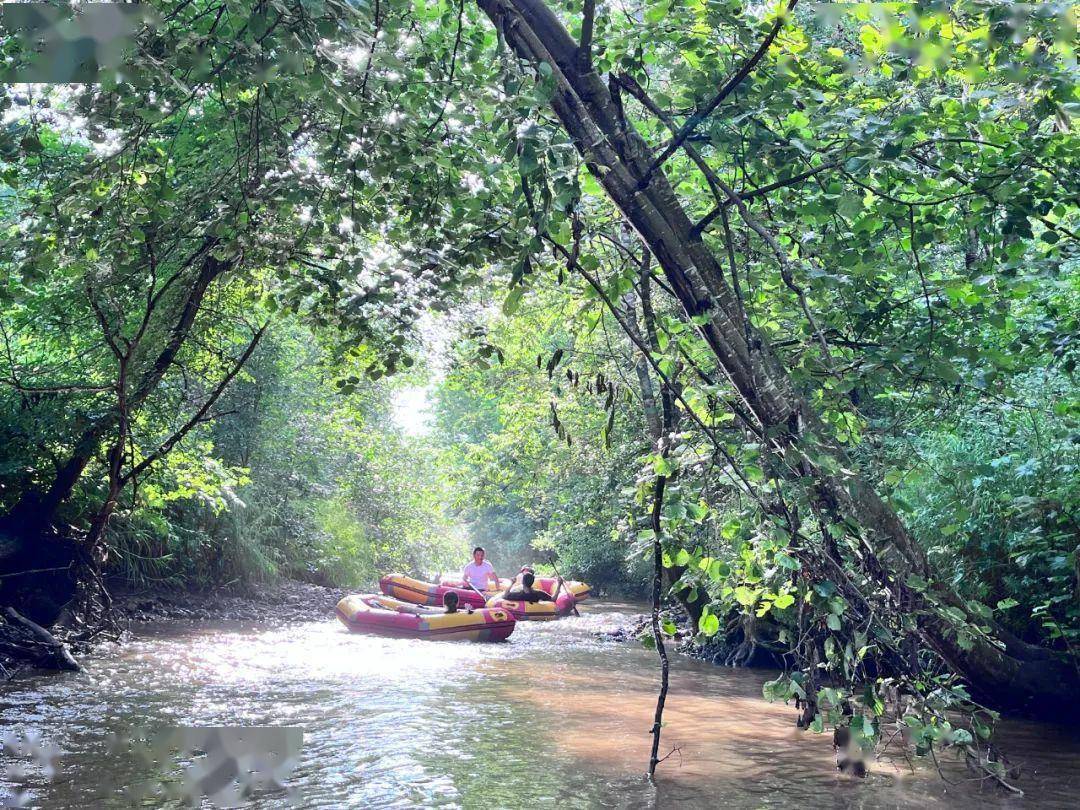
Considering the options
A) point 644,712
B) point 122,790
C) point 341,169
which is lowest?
point 122,790

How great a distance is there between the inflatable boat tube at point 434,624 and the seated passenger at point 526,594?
3.36 metres

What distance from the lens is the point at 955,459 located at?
861 centimetres

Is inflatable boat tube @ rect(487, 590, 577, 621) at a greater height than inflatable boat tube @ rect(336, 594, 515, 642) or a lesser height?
greater

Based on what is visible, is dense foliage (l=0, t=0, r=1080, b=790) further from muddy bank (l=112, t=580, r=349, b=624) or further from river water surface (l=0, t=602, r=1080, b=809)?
muddy bank (l=112, t=580, r=349, b=624)

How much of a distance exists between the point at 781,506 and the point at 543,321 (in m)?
9.19

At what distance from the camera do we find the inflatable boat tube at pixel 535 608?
1730cm

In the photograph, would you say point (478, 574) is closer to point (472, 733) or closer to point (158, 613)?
point (158, 613)

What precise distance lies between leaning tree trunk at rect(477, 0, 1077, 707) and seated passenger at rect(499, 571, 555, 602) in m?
13.8

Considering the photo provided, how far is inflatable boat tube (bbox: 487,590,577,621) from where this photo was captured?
17297 millimetres

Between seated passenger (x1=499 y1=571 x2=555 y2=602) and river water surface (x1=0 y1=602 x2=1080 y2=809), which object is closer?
river water surface (x1=0 y1=602 x2=1080 y2=809)

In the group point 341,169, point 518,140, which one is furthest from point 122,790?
point 518,140

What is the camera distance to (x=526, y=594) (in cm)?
1753

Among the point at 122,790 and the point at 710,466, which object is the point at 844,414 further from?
the point at 122,790

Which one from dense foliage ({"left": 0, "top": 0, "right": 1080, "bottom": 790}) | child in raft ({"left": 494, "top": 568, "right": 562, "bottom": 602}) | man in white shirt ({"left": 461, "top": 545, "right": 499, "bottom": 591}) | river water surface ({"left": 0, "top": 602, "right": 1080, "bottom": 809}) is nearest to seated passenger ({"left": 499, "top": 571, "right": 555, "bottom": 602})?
child in raft ({"left": 494, "top": 568, "right": 562, "bottom": 602})
